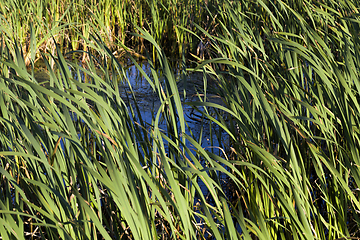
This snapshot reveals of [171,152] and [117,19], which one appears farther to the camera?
[117,19]

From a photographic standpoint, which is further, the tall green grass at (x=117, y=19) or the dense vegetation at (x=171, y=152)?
the tall green grass at (x=117, y=19)

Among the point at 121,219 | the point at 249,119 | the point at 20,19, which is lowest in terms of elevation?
the point at 121,219

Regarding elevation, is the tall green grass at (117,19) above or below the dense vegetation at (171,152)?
above

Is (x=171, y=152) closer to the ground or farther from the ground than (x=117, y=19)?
closer to the ground

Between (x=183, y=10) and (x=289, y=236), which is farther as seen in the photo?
Answer: (x=183, y=10)

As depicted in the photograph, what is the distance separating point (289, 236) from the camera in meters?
1.08

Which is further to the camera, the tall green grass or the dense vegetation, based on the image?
the tall green grass

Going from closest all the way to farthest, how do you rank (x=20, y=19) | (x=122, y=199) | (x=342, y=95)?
1. (x=122, y=199)
2. (x=342, y=95)
3. (x=20, y=19)

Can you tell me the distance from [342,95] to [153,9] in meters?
2.87

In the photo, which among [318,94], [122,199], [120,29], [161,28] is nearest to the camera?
[122,199]

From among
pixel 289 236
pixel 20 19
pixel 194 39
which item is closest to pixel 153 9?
pixel 194 39

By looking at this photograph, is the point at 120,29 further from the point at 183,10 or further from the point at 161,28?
the point at 183,10

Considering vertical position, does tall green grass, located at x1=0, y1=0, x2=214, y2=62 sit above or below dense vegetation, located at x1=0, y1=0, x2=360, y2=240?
above

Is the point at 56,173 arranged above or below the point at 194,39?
below
